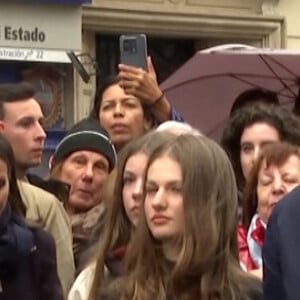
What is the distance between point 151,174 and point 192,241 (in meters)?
0.25

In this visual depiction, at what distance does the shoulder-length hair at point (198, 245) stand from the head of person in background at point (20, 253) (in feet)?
A: 1.99

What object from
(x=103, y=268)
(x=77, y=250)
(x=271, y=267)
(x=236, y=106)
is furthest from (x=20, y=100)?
(x=271, y=267)

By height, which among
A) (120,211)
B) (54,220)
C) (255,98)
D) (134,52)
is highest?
(134,52)

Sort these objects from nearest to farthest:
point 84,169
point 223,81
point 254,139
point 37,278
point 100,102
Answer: point 37,278, point 254,139, point 84,169, point 100,102, point 223,81

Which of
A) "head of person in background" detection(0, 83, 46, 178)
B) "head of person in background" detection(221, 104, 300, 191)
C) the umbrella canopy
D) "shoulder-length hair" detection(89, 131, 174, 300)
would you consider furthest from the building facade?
"shoulder-length hair" detection(89, 131, 174, 300)

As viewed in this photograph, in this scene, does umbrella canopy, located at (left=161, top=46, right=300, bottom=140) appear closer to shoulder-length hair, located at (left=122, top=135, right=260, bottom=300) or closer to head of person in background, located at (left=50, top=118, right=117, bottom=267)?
head of person in background, located at (left=50, top=118, right=117, bottom=267)

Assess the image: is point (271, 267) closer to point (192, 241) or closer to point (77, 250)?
point (192, 241)

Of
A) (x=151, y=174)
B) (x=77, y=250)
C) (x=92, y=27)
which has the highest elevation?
(x=92, y=27)

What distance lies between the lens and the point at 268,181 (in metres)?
4.77

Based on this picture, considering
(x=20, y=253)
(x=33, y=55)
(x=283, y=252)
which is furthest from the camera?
(x=33, y=55)

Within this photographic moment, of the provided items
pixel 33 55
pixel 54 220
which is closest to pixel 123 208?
Answer: pixel 54 220

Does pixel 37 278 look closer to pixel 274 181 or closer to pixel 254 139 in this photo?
pixel 274 181

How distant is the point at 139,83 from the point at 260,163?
1122 millimetres

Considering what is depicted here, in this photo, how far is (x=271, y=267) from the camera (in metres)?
3.52
